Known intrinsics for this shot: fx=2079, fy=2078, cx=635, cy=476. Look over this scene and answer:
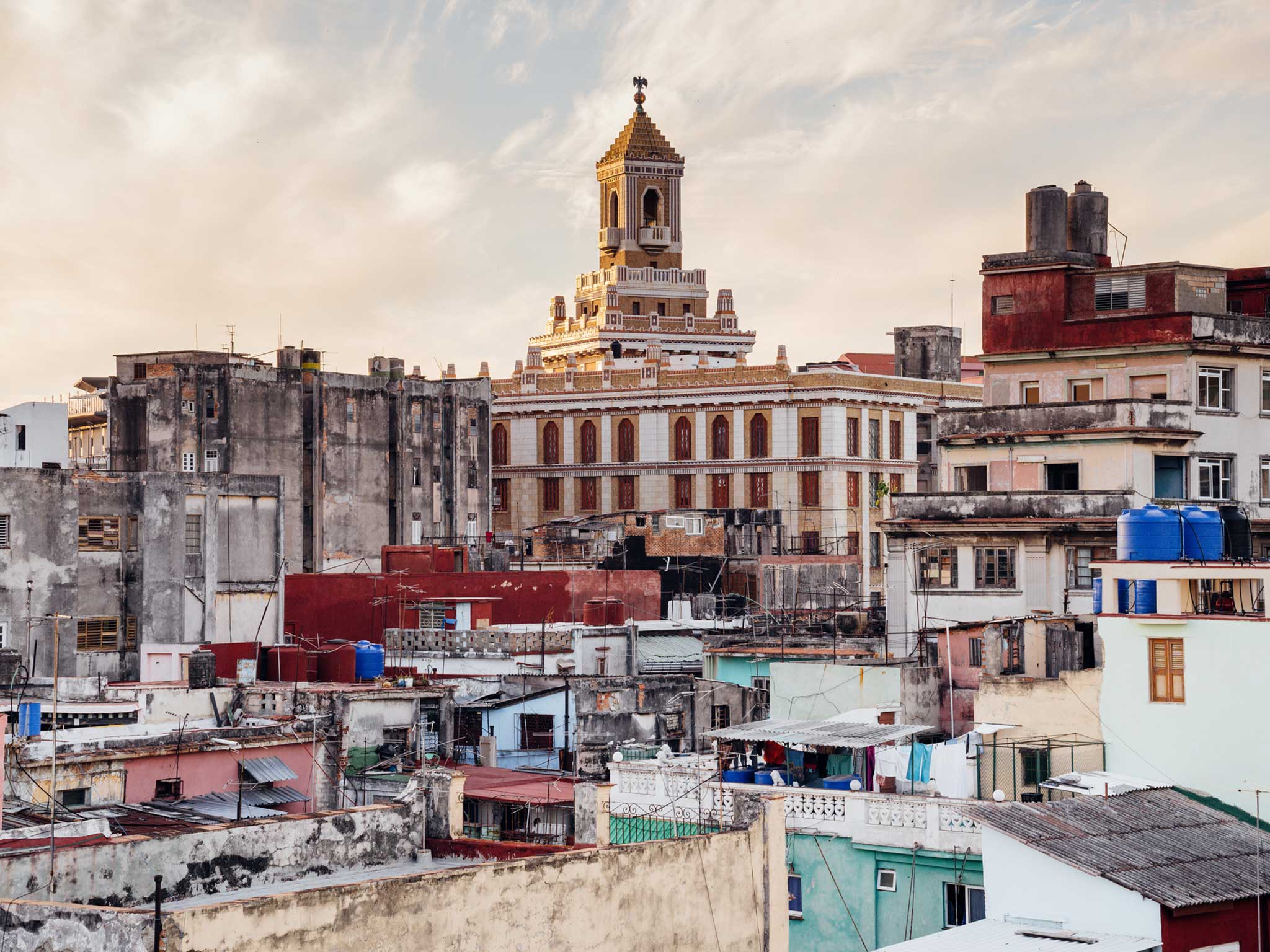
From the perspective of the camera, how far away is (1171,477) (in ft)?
154

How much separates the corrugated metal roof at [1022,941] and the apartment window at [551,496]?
72972 mm

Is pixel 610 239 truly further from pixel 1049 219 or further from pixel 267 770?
pixel 267 770

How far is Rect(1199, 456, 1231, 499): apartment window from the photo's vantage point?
47.1 metres

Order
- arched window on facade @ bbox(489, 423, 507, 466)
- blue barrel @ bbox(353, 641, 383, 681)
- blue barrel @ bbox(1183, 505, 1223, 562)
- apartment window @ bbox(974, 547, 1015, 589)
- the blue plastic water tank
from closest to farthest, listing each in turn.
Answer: the blue plastic water tank
blue barrel @ bbox(1183, 505, 1223, 562)
apartment window @ bbox(974, 547, 1015, 589)
blue barrel @ bbox(353, 641, 383, 681)
arched window on facade @ bbox(489, 423, 507, 466)

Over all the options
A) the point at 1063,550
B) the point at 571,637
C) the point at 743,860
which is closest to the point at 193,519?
the point at 571,637

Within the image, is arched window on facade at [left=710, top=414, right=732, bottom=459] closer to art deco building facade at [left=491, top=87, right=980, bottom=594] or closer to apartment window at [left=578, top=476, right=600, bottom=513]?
art deco building facade at [left=491, top=87, right=980, bottom=594]

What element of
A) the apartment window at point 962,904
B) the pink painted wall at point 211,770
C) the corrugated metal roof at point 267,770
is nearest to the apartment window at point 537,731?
the pink painted wall at point 211,770

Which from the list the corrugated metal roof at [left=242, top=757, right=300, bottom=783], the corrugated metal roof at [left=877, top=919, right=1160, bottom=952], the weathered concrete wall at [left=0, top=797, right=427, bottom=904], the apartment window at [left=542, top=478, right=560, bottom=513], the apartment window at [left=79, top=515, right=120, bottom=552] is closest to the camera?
the weathered concrete wall at [left=0, top=797, right=427, bottom=904]

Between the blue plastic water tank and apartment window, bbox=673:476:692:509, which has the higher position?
apartment window, bbox=673:476:692:509

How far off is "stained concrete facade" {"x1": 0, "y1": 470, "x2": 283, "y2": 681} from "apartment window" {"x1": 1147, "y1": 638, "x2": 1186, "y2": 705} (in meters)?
26.6

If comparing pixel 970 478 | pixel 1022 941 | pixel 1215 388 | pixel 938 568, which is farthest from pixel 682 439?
pixel 1022 941

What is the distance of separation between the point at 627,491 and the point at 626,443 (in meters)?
2.30

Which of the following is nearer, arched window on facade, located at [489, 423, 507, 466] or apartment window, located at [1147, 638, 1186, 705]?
apartment window, located at [1147, 638, 1186, 705]

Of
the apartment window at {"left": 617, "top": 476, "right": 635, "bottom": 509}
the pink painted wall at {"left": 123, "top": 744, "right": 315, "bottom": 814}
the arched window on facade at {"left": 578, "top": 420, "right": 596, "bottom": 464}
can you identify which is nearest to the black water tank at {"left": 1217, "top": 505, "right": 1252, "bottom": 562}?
the pink painted wall at {"left": 123, "top": 744, "right": 315, "bottom": 814}
